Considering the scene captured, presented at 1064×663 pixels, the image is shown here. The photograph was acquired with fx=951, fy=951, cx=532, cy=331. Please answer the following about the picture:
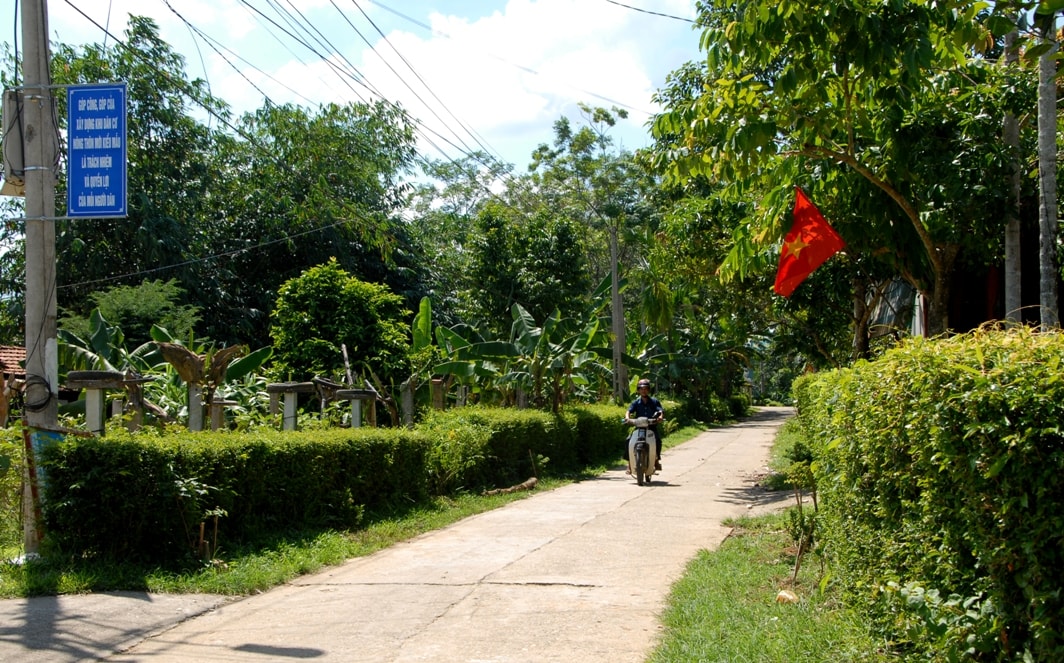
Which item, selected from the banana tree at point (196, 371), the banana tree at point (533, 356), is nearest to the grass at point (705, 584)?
the banana tree at point (196, 371)

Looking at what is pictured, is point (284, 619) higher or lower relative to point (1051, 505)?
lower

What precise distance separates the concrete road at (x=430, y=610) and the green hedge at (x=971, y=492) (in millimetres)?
2056

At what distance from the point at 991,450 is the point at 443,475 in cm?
1039

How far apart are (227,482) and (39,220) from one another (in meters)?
2.99

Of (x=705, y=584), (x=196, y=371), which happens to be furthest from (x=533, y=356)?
(x=705, y=584)

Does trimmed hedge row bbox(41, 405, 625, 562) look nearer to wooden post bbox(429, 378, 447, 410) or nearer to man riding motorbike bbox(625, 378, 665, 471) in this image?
wooden post bbox(429, 378, 447, 410)

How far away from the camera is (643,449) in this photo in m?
15.9

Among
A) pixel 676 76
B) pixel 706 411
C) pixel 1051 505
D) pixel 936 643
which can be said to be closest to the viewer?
pixel 1051 505

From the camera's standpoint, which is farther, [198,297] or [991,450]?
[198,297]

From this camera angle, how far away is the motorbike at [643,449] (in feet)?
52.1

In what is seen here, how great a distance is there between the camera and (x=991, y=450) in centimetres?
370

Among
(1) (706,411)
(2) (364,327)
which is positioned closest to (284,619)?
(2) (364,327)

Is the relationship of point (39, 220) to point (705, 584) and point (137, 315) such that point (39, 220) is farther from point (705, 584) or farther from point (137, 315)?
point (137, 315)

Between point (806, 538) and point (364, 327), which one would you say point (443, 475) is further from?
point (806, 538)
